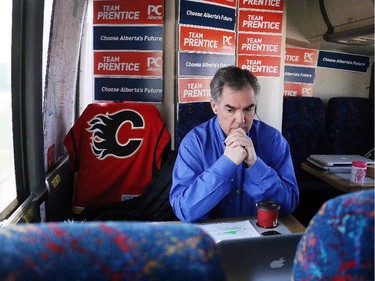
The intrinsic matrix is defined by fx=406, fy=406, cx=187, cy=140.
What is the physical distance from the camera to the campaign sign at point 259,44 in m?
3.65

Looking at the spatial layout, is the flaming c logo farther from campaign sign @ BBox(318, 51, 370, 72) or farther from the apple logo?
campaign sign @ BBox(318, 51, 370, 72)

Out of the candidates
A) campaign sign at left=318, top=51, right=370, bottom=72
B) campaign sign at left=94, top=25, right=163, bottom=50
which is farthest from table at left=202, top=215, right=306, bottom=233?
campaign sign at left=318, top=51, right=370, bottom=72

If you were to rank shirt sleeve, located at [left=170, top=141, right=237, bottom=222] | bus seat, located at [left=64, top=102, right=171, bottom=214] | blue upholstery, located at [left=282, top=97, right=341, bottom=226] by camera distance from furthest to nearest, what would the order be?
blue upholstery, located at [left=282, top=97, right=341, bottom=226] → bus seat, located at [left=64, top=102, right=171, bottom=214] → shirt sleeve, located at [left=170, top=141, right=237, bottom=222]

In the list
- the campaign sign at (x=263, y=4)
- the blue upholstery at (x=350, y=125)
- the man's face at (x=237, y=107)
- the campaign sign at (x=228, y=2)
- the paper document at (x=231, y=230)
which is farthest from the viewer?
the blue upholstery at (x=350, y=125)

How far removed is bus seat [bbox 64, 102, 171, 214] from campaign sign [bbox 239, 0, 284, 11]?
147cm

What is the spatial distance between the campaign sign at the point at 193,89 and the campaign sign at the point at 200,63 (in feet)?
0.19

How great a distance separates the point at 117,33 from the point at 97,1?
28cm

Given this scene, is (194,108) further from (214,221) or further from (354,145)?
(354,145)

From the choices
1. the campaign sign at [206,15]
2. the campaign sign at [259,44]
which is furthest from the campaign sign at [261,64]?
the campaign sign at [206,15]

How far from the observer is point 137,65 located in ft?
10.6

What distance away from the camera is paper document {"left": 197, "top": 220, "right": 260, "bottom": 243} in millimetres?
1510

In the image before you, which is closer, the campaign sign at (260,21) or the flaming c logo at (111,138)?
the flaming c logo at (111,138)

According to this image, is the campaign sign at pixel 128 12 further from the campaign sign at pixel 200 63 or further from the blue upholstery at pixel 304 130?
the blue upholstery at pixel 304 130

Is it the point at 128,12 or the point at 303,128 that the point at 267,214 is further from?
the point at 303,128
